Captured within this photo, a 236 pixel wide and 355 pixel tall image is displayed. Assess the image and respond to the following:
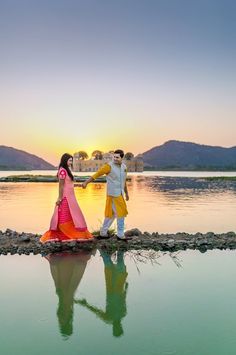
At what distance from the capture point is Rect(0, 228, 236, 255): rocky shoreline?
915 centimetres

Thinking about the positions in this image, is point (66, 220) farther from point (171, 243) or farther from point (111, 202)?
point (171, 243)

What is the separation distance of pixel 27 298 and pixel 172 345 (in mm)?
2288

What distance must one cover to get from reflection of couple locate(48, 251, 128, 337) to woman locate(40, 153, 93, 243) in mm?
510

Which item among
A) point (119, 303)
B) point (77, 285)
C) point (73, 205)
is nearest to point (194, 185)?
point (73, 205)

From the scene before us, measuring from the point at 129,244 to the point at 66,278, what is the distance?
2695 mm

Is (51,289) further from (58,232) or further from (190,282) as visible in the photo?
(58,232)

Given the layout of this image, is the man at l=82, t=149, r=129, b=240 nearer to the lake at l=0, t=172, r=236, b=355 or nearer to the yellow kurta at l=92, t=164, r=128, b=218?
the yellow kurta at l=92, t=164, r=128, b=218

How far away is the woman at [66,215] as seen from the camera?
9.07 meters

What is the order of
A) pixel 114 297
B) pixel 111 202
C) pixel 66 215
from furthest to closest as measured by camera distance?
pixel 111 202 < pixel 66 215 < pixel 114 297

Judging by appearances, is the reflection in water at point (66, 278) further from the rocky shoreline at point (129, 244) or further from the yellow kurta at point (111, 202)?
the yellow kurta at point (111, 202)

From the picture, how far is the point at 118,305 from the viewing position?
571 centimetres

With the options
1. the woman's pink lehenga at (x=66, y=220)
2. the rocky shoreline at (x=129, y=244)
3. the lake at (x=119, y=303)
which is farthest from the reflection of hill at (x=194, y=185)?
the lake at (x=119, y=303)

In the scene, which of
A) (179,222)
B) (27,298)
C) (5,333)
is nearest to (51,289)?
(27,298)

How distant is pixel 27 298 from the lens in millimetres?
5926
